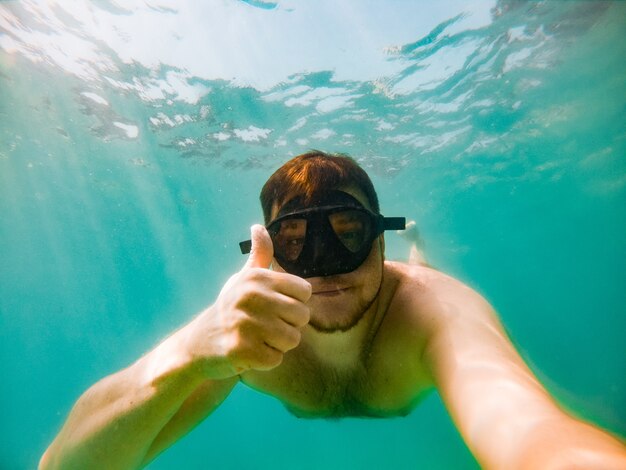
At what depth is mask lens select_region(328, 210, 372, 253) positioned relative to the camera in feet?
9.02

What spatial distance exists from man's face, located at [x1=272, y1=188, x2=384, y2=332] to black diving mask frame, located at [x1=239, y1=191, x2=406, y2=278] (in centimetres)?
6

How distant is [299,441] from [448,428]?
64.8 ft

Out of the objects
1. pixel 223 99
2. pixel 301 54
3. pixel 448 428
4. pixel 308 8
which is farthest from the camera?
pixel 448 428

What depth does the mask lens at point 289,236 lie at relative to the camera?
2759mm

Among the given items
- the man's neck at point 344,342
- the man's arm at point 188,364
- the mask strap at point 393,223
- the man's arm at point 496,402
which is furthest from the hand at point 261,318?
the mask strap at point 393,223

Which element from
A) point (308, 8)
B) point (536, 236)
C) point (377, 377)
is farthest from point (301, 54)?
point (536, 236)

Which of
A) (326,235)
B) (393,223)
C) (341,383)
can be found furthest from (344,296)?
(341,383)

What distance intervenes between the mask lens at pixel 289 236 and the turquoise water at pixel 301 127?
199 centimetres

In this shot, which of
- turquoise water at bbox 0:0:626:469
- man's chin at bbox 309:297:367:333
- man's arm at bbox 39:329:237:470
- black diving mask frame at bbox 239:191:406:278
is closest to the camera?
man's arm at bbox 39:329:237:470

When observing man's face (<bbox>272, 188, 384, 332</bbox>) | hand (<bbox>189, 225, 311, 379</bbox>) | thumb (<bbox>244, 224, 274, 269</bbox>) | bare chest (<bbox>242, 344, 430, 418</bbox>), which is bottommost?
bare chest (<bbox>242, 344, 430, 418</bbox>)

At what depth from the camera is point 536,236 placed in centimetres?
4156

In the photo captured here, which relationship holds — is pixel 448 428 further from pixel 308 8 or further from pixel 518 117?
pixel 308 8

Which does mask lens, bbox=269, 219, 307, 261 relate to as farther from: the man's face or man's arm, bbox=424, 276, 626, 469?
man's arm, bbox=424, 276, 626, 469

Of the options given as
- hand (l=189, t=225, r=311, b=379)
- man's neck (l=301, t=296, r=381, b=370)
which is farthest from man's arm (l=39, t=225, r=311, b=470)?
man's neck (l=301, t=296, r=381, b=370)
